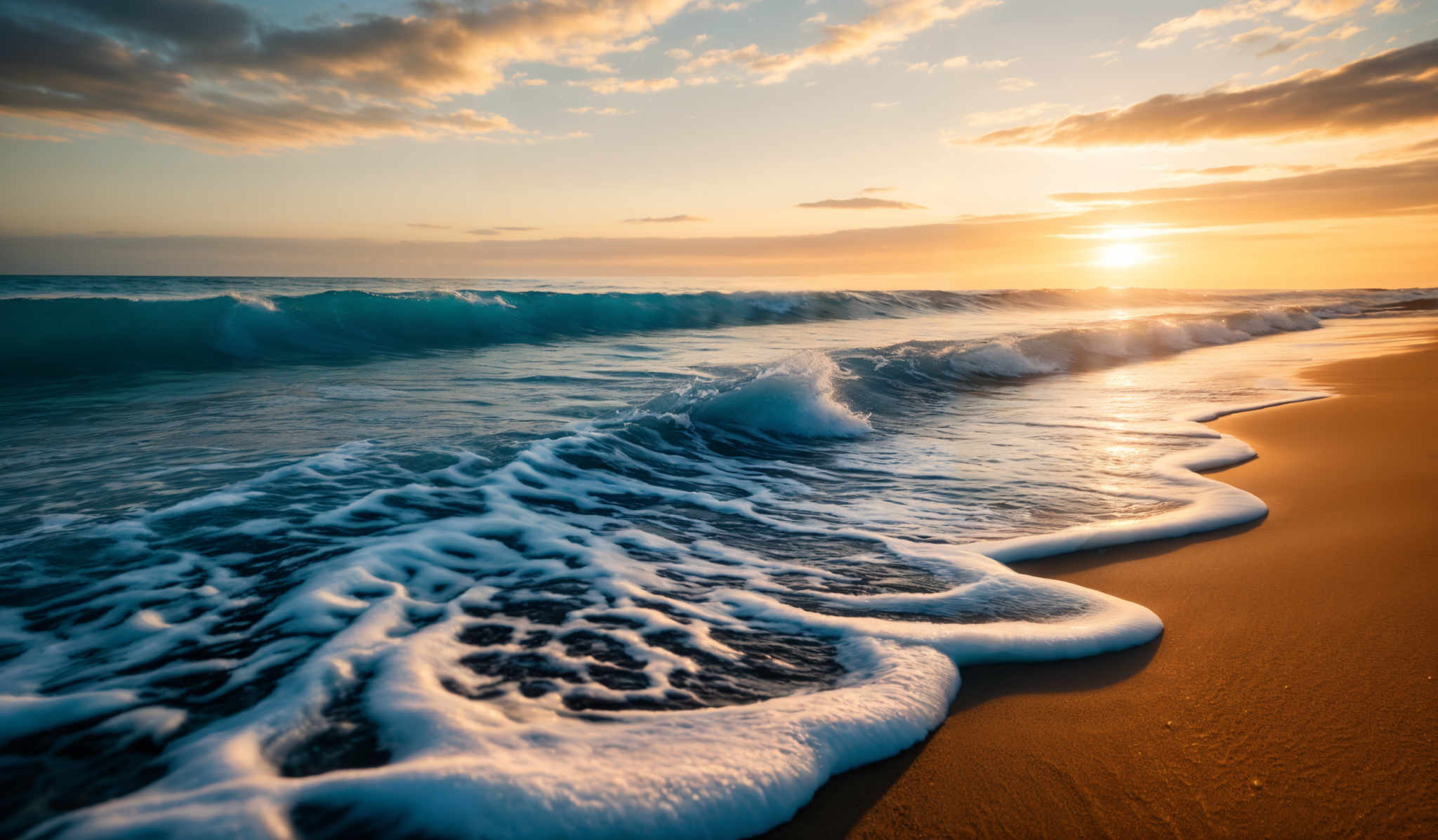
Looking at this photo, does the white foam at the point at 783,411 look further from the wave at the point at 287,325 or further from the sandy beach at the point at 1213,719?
the wave at the point at 287,325

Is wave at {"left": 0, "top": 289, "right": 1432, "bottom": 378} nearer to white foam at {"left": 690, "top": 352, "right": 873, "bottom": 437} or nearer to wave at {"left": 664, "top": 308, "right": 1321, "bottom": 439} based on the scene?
wave at {"left": 664, "top": 308, "right": 1321, "bottom": 439}

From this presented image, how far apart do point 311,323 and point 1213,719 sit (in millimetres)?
17674

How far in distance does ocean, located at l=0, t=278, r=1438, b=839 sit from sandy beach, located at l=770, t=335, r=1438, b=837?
135 mm

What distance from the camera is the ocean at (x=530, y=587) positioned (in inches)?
70.7

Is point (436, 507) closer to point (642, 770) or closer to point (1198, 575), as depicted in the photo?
point (642, 770)

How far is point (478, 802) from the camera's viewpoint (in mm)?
1667

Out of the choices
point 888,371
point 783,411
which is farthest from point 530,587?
point 888,371

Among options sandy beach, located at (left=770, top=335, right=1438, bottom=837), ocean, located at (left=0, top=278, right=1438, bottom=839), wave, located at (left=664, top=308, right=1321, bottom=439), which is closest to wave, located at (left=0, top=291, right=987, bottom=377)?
ocean, located at (left=0, top=278, right=1438, bottom=839)

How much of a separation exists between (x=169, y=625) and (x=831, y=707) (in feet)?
8.59

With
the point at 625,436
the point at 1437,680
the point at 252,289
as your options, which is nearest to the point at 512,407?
the point at 625,436

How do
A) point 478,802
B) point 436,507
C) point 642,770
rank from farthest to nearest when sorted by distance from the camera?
point 436,507 → point 642,770 → point 478,802

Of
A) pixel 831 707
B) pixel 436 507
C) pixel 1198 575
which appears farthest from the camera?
pixel 436 507

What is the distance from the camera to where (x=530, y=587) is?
126 inches

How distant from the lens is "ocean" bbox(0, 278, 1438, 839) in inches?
70.7
